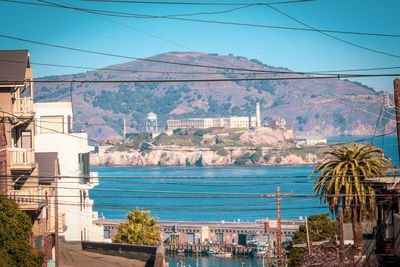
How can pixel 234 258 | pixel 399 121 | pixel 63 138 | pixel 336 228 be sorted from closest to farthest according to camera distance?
pixel 399 121, pixel 63 138, pixel 336 228, pixel 234 258

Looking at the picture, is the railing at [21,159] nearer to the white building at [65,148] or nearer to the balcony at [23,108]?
the balcony at [23,108]

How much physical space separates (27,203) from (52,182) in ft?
23.7

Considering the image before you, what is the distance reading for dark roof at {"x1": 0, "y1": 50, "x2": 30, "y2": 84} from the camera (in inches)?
1231

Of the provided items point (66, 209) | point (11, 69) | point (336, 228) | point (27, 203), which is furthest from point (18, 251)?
point (336, 228)

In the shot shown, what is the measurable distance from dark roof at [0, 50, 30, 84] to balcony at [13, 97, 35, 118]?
144cm

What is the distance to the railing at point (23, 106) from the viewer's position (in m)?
32.4

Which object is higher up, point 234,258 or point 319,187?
point 319,187

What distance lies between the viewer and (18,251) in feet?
78.0

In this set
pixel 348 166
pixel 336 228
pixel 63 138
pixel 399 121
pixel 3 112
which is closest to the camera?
pixel 399 121

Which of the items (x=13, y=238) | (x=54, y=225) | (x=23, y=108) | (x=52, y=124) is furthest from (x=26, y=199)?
(x=52, y=124)

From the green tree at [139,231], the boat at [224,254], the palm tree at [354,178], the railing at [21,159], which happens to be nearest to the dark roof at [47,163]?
the railing at [21,159]

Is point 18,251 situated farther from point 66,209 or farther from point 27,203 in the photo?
point 66,209

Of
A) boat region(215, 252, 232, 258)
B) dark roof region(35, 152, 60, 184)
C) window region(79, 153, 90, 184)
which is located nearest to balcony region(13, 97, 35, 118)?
dark roof region(35, 152, 60, 184)

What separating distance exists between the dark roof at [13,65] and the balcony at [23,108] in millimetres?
1442
